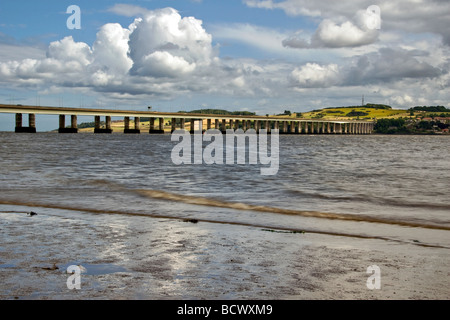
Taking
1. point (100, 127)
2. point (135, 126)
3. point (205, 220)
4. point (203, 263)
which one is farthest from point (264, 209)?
point (100, 127)

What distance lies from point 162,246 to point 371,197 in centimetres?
1355

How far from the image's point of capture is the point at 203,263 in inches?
310

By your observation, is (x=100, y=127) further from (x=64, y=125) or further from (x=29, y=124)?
(x=29, y=124)

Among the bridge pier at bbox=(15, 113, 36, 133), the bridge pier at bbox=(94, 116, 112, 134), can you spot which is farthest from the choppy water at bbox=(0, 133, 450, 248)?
the bridge pier at bbox=(94, 116, 112, 134)

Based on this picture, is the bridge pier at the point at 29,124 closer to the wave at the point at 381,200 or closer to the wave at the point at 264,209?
the wave at the point at 264,209

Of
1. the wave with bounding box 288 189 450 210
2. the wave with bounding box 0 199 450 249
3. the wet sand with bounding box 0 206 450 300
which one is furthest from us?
the wave with bounding box 288 189 450 210

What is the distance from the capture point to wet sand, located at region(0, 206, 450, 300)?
20.8 ft

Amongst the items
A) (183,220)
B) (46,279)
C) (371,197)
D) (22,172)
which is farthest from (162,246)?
(22,172)

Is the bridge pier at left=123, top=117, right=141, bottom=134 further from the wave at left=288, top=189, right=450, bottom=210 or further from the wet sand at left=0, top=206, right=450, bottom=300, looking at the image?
the wet sand at left=0, top=206, right=450, bottom=300

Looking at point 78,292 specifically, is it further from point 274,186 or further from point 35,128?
point 35,128

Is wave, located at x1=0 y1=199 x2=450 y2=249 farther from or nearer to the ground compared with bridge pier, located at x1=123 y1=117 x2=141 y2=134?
nearer to the ground

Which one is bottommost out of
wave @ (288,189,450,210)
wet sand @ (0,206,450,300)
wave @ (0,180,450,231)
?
wave @ (288,189,450,210)
